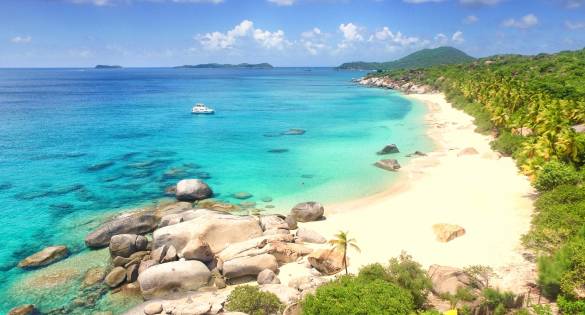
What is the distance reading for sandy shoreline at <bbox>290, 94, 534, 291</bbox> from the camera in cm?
2309

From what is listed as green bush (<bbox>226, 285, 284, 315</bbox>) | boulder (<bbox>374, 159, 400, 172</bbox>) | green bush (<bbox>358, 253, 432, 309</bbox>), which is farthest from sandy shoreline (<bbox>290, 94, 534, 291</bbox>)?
green bush (<bbox>226, 285, 284, 315</bbox>)

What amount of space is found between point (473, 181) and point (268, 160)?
24988 millimetres

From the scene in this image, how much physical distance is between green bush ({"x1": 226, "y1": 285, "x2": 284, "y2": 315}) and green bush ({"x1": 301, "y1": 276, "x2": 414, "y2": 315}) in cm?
165

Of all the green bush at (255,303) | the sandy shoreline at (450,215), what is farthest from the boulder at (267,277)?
the sandy shoreline at (450,215)

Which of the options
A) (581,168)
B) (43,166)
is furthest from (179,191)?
(581,168)

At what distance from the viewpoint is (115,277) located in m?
23.3

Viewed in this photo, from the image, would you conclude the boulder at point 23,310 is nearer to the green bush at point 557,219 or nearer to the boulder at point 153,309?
the boulder at point 153,309

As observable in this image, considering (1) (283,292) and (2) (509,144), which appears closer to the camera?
(1) (283,292)

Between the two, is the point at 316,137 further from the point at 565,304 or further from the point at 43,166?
the point at 565,304

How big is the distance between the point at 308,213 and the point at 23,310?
1929 cm

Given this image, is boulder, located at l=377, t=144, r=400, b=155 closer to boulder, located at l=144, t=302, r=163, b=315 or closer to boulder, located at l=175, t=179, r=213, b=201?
boulder, located at l=175, t=179, r=213, b=201

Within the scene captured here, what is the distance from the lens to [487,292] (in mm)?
16688

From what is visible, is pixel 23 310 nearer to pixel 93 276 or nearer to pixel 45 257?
pixel 93 276

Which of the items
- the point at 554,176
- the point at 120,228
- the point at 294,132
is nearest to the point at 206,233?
the point at 120,228
